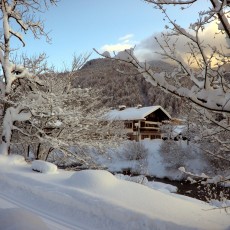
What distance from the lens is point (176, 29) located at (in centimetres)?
468

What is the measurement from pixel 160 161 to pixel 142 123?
1646 centimetres

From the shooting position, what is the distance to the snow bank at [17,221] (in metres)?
2.94

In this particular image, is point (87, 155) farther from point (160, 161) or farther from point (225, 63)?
point (160, 161)

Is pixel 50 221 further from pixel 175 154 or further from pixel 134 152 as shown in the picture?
pixel 134 152

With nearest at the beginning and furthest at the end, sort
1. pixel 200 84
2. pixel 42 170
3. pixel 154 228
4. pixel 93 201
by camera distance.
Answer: pixel 200 84, pixel 154 228, pixel 93 201, pixel 42 170

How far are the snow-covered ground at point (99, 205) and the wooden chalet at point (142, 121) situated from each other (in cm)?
4422

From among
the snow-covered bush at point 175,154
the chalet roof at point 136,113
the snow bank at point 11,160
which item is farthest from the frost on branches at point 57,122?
the chalet roof at point 136,113

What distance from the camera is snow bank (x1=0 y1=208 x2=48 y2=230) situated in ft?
9.66

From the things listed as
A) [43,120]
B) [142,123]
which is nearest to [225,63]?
[43,120]

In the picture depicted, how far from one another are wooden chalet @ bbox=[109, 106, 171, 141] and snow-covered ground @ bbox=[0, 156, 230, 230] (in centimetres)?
4422

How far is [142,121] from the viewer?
5728cm

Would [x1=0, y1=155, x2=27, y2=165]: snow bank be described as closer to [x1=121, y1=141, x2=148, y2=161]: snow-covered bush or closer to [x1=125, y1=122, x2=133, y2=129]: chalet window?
[x1=121, y1=141, x2=148, y2=161]: snow-covered bush

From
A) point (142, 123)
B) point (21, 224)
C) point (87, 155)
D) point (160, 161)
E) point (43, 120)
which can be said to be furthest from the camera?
point (142, 123)

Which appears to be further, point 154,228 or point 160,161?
point 160,161
